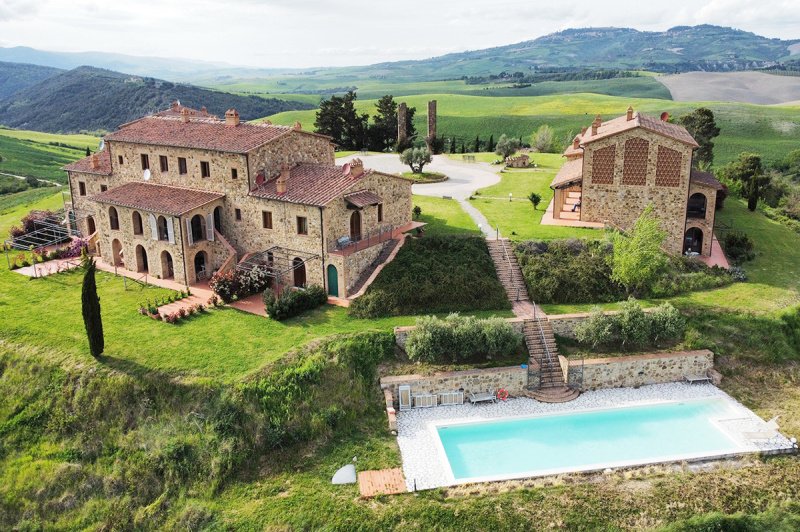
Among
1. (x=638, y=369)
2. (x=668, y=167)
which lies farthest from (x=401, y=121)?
(x=638, y=369)

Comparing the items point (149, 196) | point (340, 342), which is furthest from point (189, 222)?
point (340, 342)

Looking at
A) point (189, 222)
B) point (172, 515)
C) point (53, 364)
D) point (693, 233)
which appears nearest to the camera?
point (172, 515)

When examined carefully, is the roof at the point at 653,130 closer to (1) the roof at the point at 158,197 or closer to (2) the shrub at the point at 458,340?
(2) the shrub at the point at 458,340

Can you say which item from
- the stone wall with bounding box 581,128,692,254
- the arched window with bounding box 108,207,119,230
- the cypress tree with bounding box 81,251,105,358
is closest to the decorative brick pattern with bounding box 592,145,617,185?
the stone wall with bounding box 581,128,692,254

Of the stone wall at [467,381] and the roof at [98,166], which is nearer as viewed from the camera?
the stone wall at [467,381]

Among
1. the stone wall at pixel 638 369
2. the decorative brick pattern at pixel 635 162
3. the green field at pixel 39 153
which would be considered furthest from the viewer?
the green field at pixel 39 153

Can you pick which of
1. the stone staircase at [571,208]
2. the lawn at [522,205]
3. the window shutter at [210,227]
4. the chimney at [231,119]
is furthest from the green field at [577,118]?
the window shutter at [210,227]

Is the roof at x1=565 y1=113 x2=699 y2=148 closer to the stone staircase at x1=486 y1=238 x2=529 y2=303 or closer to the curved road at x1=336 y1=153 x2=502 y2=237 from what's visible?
the stone staircase at x1=486 y1=238 x2=529 y2=303

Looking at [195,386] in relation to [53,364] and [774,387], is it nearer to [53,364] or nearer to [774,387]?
[53,364]
